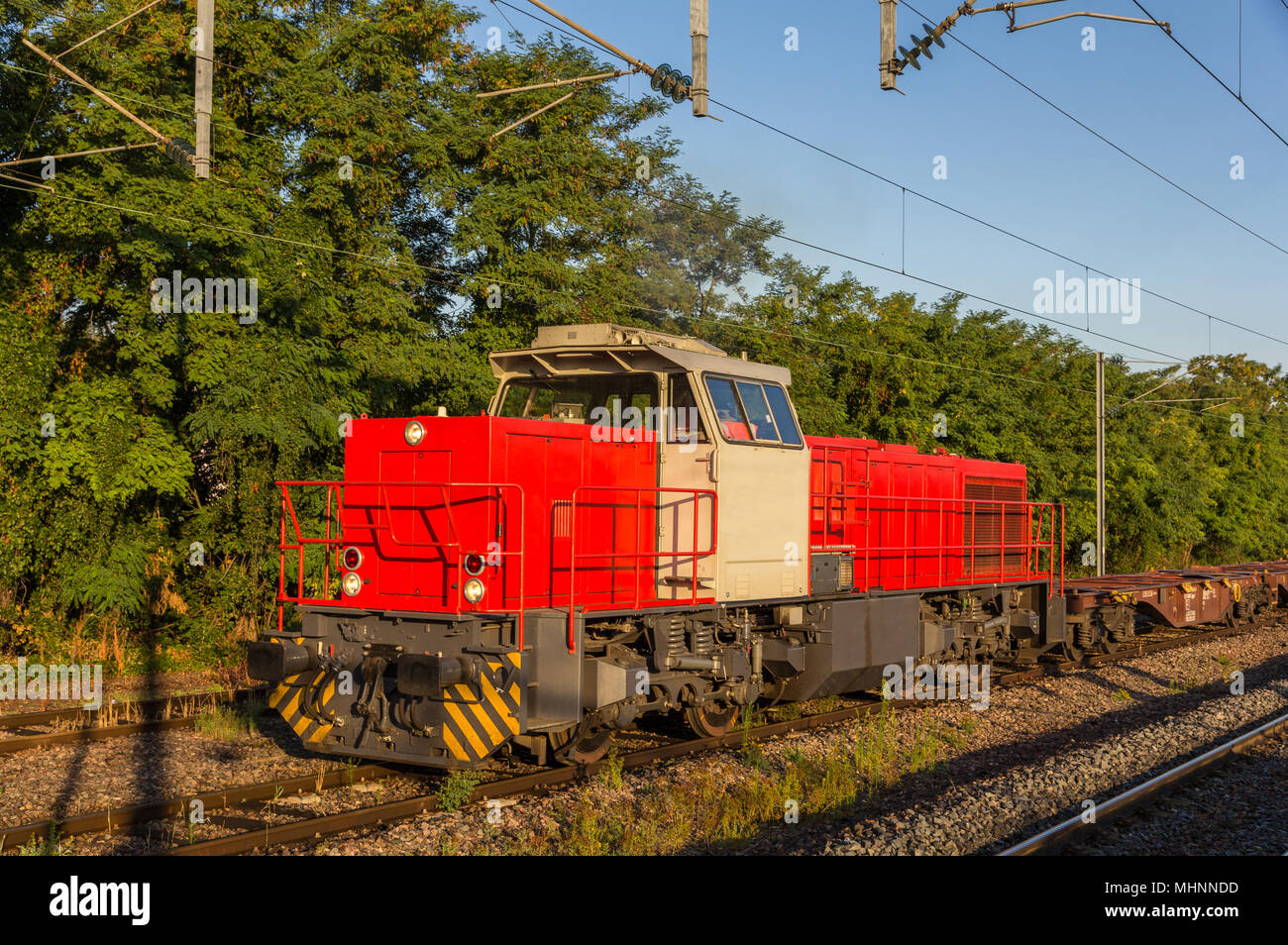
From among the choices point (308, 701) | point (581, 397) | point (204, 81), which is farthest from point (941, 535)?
point (204, 81)

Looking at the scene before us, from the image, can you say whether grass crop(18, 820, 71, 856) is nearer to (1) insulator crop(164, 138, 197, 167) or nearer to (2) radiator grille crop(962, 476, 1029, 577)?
(1) insulator crop(164, 138, 197, 167)

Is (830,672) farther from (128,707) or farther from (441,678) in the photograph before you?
(128,707)

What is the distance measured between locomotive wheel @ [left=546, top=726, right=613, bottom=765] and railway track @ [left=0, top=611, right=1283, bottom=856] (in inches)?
3.9

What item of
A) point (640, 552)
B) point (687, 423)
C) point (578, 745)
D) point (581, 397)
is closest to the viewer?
point (640, 552)

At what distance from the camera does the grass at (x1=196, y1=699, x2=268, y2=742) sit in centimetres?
1042

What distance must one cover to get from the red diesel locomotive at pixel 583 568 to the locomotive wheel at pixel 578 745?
2cm

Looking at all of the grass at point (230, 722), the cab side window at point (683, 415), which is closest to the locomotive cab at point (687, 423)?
the cab side window at point (683, 415)

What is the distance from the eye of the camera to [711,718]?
34.9 ft

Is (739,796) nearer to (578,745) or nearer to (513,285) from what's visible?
(578,745)

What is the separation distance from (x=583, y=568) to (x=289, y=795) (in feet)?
9.84

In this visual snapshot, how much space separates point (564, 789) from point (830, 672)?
3.50 meters

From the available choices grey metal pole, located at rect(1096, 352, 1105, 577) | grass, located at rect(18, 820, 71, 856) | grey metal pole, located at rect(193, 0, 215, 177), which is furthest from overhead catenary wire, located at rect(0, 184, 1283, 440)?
grass, located at rect(18, 820, 71, 856)

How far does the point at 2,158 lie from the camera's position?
14508mm

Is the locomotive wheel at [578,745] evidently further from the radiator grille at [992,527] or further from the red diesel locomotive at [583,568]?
the radiator grille at [992,527]
